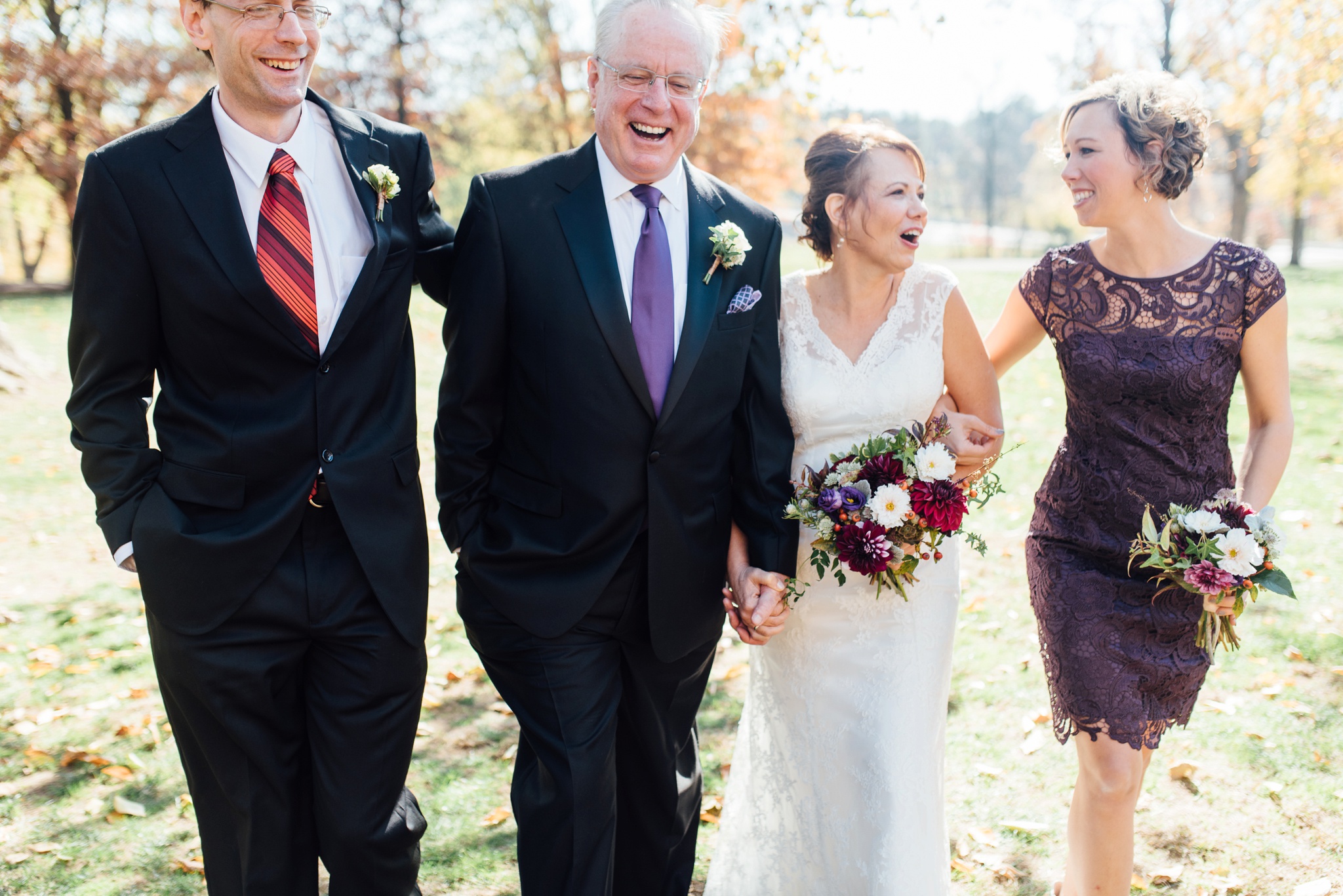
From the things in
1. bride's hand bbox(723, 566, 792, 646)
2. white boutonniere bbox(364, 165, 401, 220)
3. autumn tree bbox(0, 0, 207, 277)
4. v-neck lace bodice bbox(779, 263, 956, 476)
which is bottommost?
bride's hand bbox(723, 566, 792, 646)

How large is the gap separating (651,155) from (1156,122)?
1750 mm

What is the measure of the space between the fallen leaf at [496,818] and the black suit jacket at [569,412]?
1.51 m

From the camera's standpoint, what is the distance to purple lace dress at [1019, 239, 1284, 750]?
3371 millimetres

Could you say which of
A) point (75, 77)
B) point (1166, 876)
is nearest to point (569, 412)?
point (1166, 876)

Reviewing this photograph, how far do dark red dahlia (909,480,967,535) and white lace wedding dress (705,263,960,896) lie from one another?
1.77 feet

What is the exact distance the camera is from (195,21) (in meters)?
2.71

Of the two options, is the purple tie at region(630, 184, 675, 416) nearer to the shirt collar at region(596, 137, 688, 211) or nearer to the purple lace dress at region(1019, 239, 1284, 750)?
the shirt collar at region(596, 137, 688, 211)

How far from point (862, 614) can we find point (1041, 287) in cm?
139

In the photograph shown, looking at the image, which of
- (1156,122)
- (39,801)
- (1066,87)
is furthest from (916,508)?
(1066,87)

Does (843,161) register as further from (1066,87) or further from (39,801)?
(1066,87)

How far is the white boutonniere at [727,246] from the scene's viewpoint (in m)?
3.10

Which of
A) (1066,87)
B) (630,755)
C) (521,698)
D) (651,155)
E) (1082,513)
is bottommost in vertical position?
(630,755)

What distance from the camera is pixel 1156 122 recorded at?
340 centimetres

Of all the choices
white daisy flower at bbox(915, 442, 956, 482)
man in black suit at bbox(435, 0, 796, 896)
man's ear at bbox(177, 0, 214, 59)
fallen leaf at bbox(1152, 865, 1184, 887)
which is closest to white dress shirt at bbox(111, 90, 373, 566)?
man's ear at bbox(177, 0, 214, 59)
